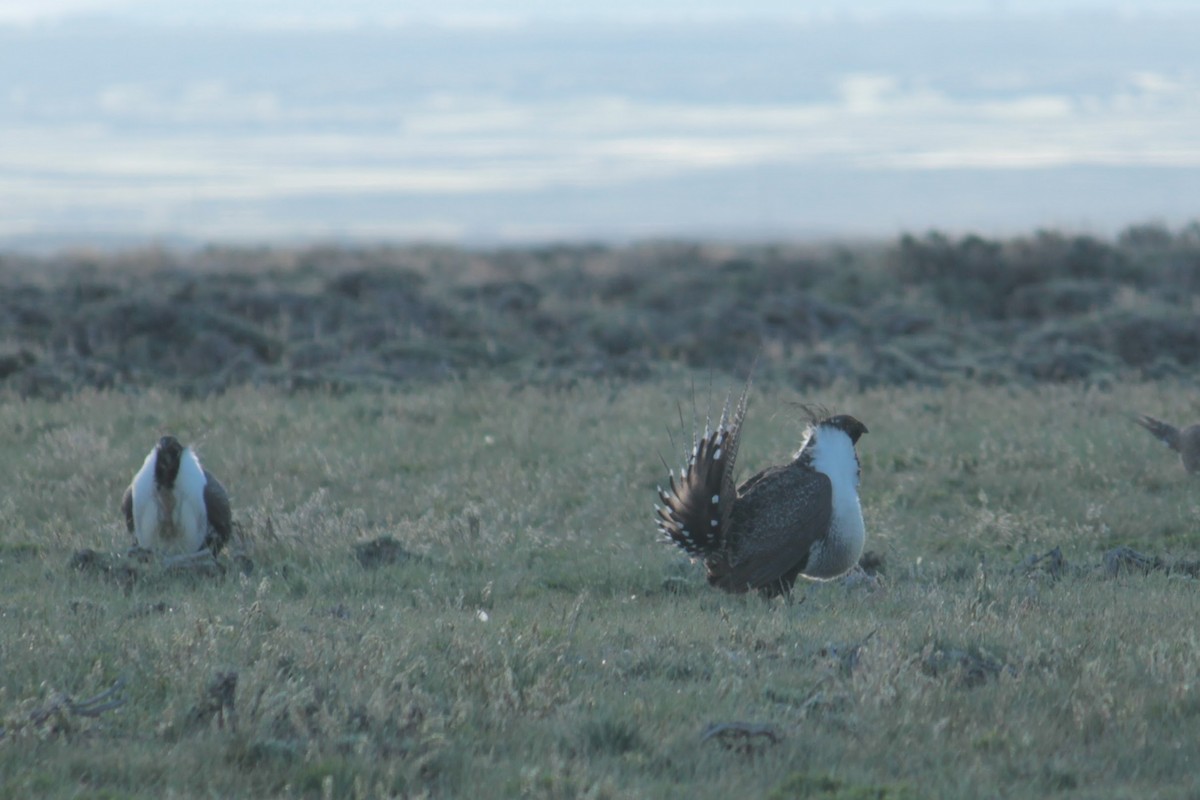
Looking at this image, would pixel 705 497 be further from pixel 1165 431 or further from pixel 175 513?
pixel 1165 431

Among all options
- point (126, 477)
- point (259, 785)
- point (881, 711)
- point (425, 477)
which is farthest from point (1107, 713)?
point (126, 477)

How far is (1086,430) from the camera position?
37.2 ft

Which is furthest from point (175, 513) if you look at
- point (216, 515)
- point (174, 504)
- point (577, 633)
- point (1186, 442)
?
point (1186, 442)

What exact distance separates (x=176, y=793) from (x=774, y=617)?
302 centimetres

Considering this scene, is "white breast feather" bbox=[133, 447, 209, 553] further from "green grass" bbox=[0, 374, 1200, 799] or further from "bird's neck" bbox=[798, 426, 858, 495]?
"bird's neck" bbox=[798, 426, 858, 495]

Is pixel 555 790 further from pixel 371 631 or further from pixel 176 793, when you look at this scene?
pixel 371 631

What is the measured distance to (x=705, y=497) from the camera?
675 centimetres

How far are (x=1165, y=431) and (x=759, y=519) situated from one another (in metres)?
4.44

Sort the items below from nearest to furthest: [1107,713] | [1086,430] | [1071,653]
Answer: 1. [1107,713]
2. [1071,653]
3. [1086,430]

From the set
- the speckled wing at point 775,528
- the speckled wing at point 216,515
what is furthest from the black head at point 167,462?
the speckled wing at point 775,528

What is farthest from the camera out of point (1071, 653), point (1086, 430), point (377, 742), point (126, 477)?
point (1086, 430)

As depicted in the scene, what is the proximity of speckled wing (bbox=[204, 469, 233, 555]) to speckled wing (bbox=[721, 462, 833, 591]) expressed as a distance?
276 cm

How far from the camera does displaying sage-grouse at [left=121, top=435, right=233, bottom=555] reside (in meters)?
7.71

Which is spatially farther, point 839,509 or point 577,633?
point 839,509
